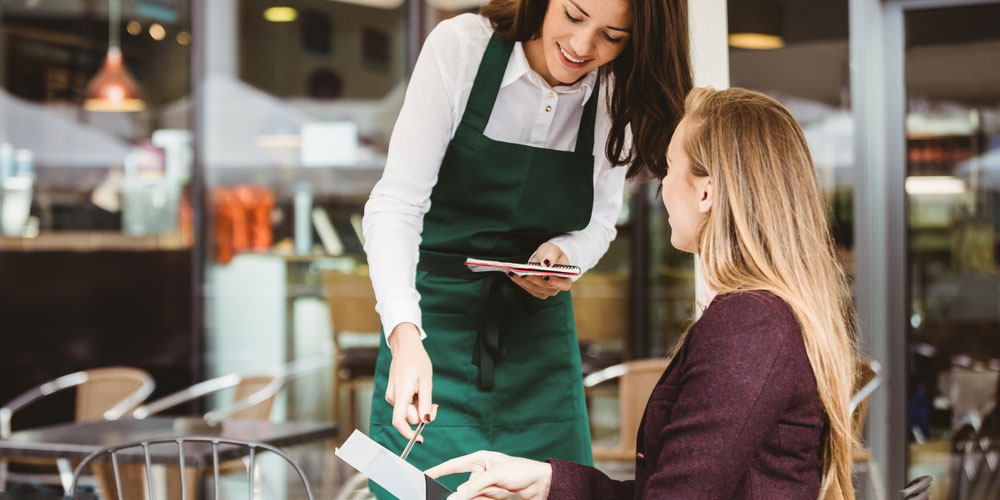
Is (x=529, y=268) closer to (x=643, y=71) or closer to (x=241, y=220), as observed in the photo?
(x=643, y=71)

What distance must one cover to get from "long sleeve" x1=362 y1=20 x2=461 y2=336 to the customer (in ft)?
1.20

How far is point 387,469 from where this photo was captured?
119 cm

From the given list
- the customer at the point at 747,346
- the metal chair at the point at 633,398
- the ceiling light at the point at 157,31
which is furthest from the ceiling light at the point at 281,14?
the customer at the point at 747,346

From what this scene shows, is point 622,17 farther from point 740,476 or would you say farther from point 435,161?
point 740,476

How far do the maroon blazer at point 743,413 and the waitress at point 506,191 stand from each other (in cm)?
44


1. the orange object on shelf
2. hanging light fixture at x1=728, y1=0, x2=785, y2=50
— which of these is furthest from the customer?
the orange object on shelf

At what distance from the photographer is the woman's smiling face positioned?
149cm

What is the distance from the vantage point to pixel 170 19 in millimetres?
5582

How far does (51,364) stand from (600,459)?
3371mm

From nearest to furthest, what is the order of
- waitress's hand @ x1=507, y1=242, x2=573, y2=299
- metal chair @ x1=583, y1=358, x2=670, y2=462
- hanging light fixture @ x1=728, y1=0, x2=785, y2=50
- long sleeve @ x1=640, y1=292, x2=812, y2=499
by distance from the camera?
long sleeve @ x1=640, y1=292, x2=812, y2=499 < waitress's hand @ x1=507, y1=242, x2=573, y2=299 < metal chair @ x1=583, y1=358, x2=670, y2=462 < hanging light fixture @ x1=728, y1=0, x2=785, y2=50

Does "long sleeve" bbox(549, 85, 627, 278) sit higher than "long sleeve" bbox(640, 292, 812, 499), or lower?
higher

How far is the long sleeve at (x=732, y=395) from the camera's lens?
1156 mm

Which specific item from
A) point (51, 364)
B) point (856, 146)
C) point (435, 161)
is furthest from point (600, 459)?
point (51, 364)

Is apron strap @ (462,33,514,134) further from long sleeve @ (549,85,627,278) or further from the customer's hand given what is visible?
the customer's hand
